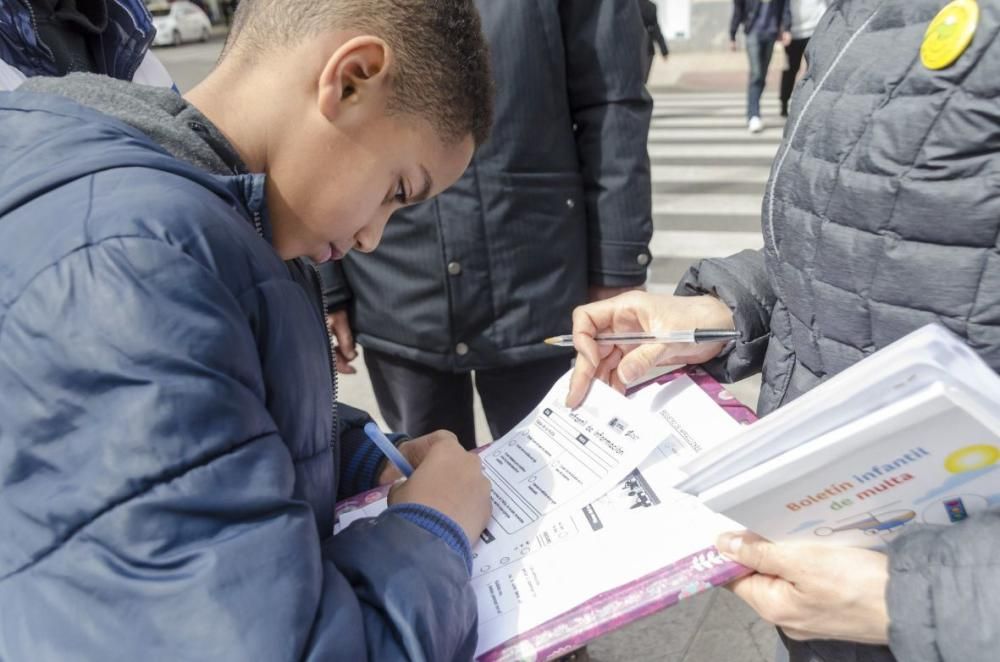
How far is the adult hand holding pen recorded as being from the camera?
4.62 feet

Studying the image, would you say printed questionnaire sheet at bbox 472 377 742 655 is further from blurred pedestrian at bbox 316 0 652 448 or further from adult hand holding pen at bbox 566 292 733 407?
blurred pedestrian at bbox 316 0 652 448

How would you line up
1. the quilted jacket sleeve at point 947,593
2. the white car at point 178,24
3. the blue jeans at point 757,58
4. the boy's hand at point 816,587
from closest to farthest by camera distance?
the quilted jacket sleeve at point 947,593 < the boy's hand at point 816,587 < the blue jeans at point 757,58 < the white car at point 178,24

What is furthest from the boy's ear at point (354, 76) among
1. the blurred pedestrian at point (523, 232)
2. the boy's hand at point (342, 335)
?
the boy's hand at point (342, 335)

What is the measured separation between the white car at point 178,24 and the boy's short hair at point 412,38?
24125 millimetres

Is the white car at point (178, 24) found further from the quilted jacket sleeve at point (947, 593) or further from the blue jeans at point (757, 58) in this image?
the quilted jacket sleeve at point (947, 593)

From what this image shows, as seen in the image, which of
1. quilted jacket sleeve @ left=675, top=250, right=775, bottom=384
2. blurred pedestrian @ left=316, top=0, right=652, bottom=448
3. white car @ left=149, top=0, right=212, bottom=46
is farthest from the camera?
white car @ left=149, top=0, right=212, bottom=46

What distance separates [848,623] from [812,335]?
38cm

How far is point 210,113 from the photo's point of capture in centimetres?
102

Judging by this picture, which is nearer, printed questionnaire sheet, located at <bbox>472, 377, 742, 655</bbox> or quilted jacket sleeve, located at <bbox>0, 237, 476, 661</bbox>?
quilted jacket sleeve, located at <bbox>0, 237, 476, 661</bbox>

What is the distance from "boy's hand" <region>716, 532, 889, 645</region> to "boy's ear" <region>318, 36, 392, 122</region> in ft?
2.31

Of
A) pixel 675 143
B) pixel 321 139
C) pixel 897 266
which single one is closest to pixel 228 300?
pixel 321 139

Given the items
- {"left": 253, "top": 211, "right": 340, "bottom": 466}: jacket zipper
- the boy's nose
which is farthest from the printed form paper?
the boy's nose

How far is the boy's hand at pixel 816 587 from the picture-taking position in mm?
889

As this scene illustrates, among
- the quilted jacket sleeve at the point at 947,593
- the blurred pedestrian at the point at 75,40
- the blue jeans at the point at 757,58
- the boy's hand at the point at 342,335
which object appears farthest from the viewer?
the blue jeans at the point at 757,58
